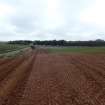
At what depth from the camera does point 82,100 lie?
27.8 feet

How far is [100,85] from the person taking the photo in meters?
11.5

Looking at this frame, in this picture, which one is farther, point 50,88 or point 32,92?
point 50,88

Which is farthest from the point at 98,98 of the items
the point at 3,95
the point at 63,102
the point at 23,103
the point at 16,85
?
the point at 16,85

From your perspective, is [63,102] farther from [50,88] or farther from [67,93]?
[50,88]

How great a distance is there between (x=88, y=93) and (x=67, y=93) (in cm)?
79

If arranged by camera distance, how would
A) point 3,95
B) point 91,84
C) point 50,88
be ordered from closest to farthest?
point 3,95 < point 50,88 < point 91,84

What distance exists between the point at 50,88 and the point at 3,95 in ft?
7.65

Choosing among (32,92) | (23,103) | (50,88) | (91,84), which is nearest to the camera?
(23,103)

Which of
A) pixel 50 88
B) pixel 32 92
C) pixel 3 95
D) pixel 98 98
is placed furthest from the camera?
pixel 50 88

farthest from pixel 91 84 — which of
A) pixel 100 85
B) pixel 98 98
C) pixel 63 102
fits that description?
pixel 63 102

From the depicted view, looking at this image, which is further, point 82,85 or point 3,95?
point 82,85

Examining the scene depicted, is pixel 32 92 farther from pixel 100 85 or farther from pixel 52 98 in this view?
pixel 100 85

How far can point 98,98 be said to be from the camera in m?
8.80

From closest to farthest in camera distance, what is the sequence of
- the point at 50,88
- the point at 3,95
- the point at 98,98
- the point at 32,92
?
the point at 98,98 → the point at 3,95 → the point at 32,92 → the point at 50,88
